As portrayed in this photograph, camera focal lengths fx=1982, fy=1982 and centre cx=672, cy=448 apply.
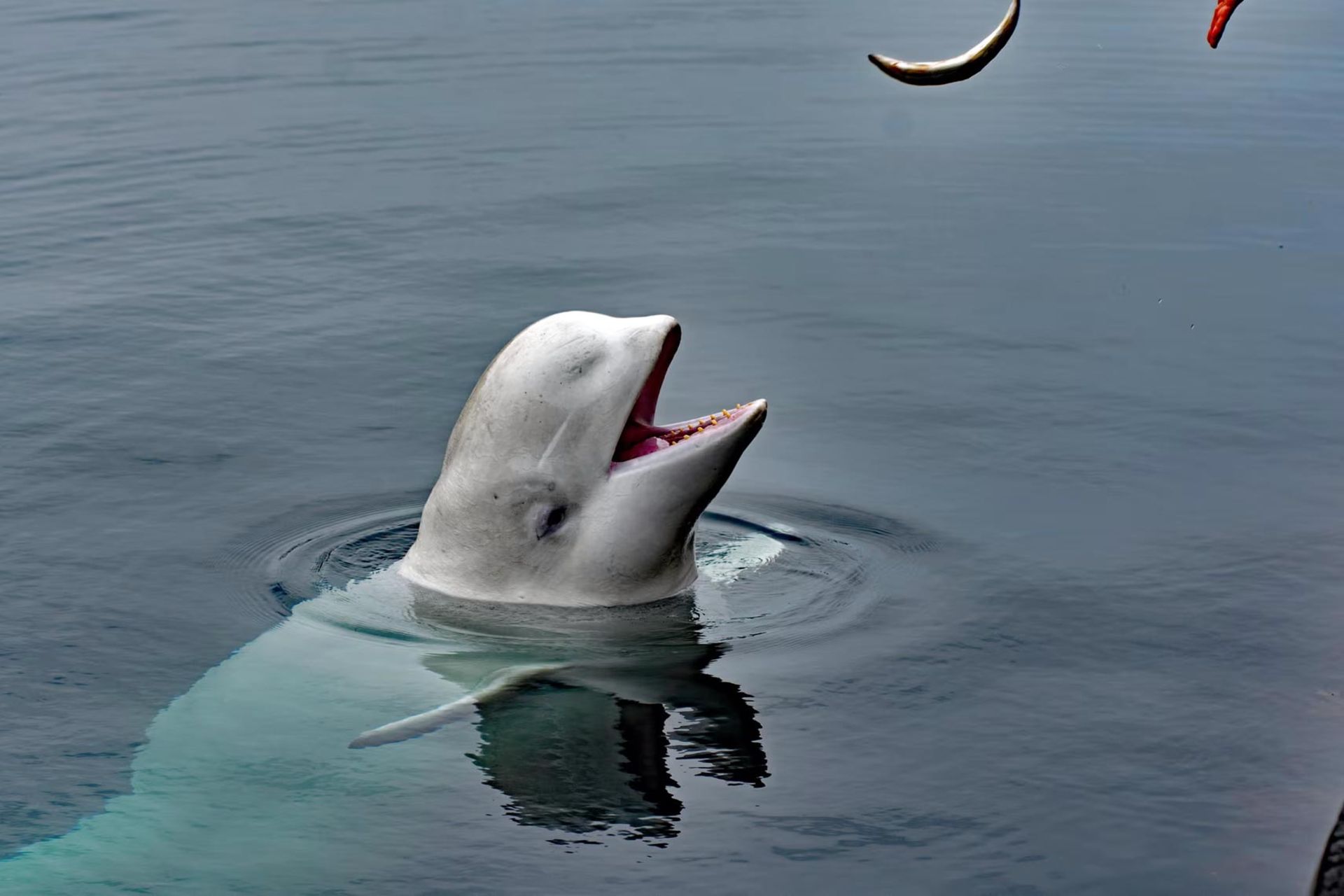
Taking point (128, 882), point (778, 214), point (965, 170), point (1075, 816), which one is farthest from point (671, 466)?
point (965, 170)

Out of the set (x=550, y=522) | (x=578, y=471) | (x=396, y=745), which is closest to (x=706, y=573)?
(x=550, y=522)

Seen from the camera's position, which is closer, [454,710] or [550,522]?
[454,710]

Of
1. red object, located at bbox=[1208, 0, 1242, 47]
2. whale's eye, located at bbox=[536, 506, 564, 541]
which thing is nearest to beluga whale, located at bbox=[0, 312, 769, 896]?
whale's eye, located at bbox=[536, 506, 564, 541]

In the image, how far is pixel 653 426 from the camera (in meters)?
9.98

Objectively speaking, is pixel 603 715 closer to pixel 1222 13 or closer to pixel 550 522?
pixel 550 522

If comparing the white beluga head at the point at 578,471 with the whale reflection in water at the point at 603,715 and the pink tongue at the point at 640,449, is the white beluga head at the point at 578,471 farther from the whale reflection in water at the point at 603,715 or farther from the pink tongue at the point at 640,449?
the whale reflection in water at the point at 603,715

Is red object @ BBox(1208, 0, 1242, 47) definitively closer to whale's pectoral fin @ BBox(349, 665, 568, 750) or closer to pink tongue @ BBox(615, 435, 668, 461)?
pink tongue @ BBox(615, 435, 668, 461)

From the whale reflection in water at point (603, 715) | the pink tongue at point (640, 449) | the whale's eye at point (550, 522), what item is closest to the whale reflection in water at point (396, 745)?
the whale reflection in water at point (603, 715)

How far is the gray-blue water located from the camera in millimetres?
8352

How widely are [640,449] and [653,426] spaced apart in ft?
0.44

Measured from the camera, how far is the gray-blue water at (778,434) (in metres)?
8.35

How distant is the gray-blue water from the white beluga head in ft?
2.00

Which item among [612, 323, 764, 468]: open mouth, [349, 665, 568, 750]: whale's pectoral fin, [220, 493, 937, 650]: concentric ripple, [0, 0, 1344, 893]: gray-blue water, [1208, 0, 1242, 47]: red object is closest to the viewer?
[1208, 0, 1242, 47]: red object

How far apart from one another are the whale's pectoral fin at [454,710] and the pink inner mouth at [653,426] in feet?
3.84
